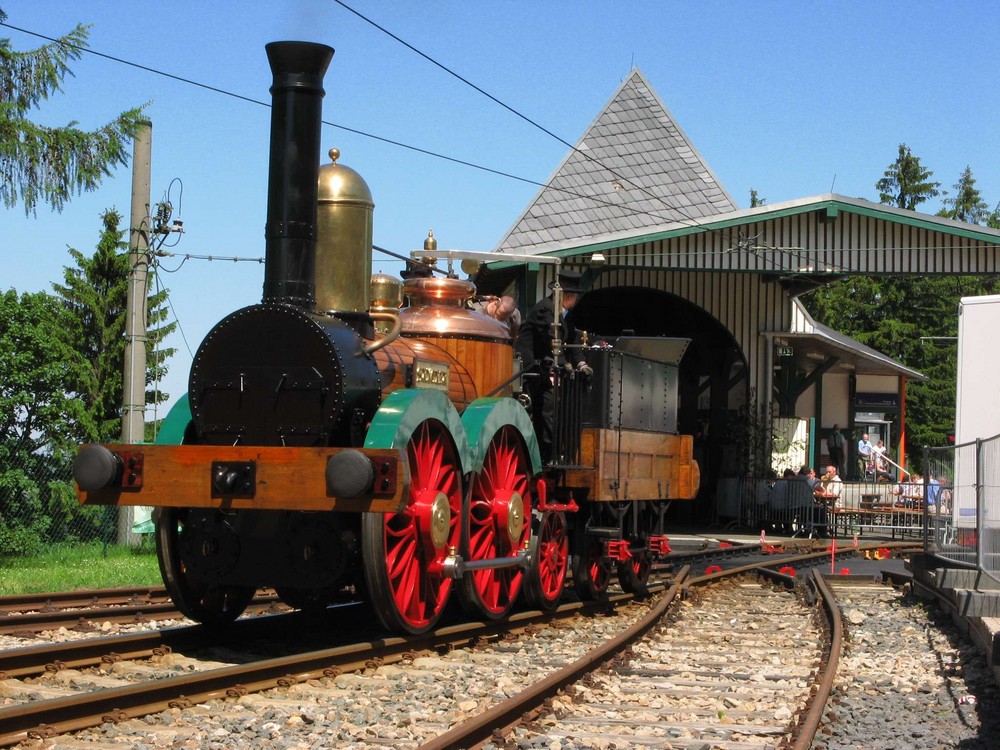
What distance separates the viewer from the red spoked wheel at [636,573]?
12250mm

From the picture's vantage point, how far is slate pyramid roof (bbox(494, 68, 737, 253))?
88.9 feet

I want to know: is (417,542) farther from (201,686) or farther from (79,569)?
(79,569)

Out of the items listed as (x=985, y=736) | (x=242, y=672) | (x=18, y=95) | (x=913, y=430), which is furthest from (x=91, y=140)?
(x=913, y=430)

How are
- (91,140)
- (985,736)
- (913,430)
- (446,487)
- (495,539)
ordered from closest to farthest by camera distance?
(985,736), (446,487), (495,539), (91,140), (913,430)

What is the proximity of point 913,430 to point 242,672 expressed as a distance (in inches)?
2216

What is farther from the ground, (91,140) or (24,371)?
(91,140)

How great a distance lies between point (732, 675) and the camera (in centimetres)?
781

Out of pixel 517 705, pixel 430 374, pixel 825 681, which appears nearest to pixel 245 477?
pixel 430 374

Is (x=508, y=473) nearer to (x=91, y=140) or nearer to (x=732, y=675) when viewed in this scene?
(x=732, y=675)

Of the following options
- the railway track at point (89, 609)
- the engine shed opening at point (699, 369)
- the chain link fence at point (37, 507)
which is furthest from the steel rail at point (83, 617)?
the engine shed opening at point (699, 369)

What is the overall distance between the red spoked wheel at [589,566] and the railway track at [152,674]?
2.46 meters

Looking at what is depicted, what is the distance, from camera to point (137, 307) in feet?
54.4

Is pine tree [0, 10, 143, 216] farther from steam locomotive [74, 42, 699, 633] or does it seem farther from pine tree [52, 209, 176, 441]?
pine tree [52, 209, 176, 441]

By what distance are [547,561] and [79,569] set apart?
6.30 m
